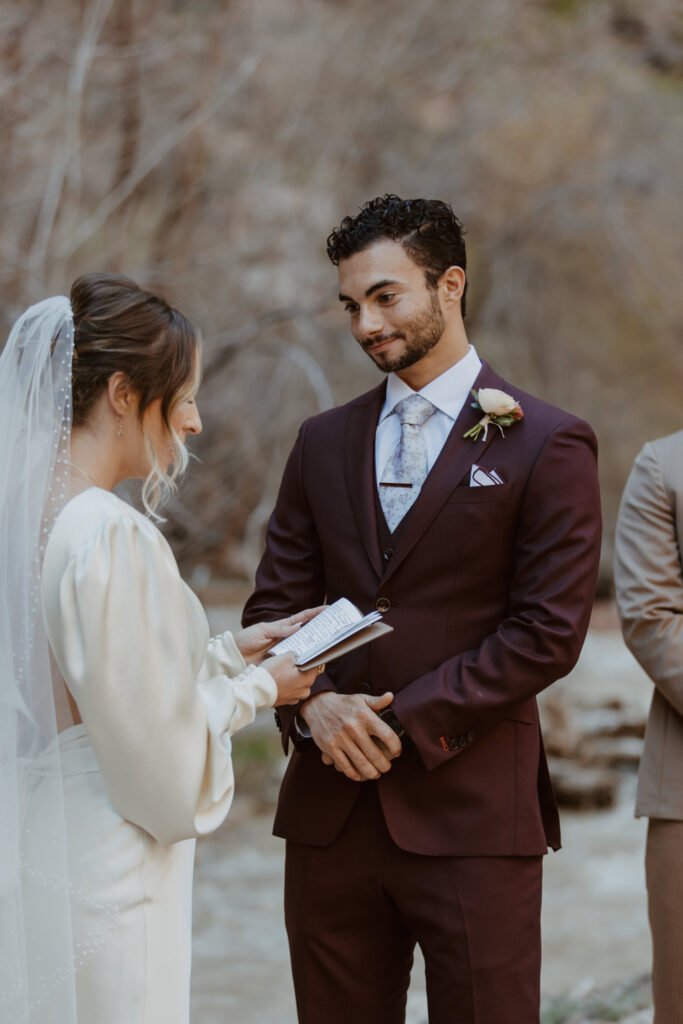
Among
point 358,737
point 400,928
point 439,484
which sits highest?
point 439,484

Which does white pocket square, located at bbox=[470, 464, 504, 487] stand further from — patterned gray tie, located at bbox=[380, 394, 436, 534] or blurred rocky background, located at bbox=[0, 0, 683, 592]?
blurred rocky background, located at bbox=[0, 0, 683, 592]

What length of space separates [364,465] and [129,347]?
72cm

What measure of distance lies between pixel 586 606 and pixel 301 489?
72 centimetres

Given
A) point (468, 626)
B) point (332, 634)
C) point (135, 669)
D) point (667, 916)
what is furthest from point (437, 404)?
point (667, 916)

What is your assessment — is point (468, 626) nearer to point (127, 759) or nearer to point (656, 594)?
point (656, 594)

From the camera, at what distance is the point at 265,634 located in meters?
2.61

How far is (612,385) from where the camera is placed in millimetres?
12664

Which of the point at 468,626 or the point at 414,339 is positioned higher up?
the point at 414,339

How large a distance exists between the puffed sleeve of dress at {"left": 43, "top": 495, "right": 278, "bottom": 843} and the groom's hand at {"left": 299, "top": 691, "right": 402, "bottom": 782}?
1.35 feet

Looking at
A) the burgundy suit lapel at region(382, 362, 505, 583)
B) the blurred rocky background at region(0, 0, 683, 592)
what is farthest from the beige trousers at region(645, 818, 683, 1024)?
the blurred rocky background at region(0, 0, 683, 592)

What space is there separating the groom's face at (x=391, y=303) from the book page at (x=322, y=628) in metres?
0.57

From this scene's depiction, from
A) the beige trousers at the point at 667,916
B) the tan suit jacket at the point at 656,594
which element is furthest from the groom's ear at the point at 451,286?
the beige trousers at the point at 667,916

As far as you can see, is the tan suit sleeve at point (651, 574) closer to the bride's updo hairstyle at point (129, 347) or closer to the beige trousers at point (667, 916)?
the beige trousers at point (667, 916)

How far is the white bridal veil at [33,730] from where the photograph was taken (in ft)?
6.91
